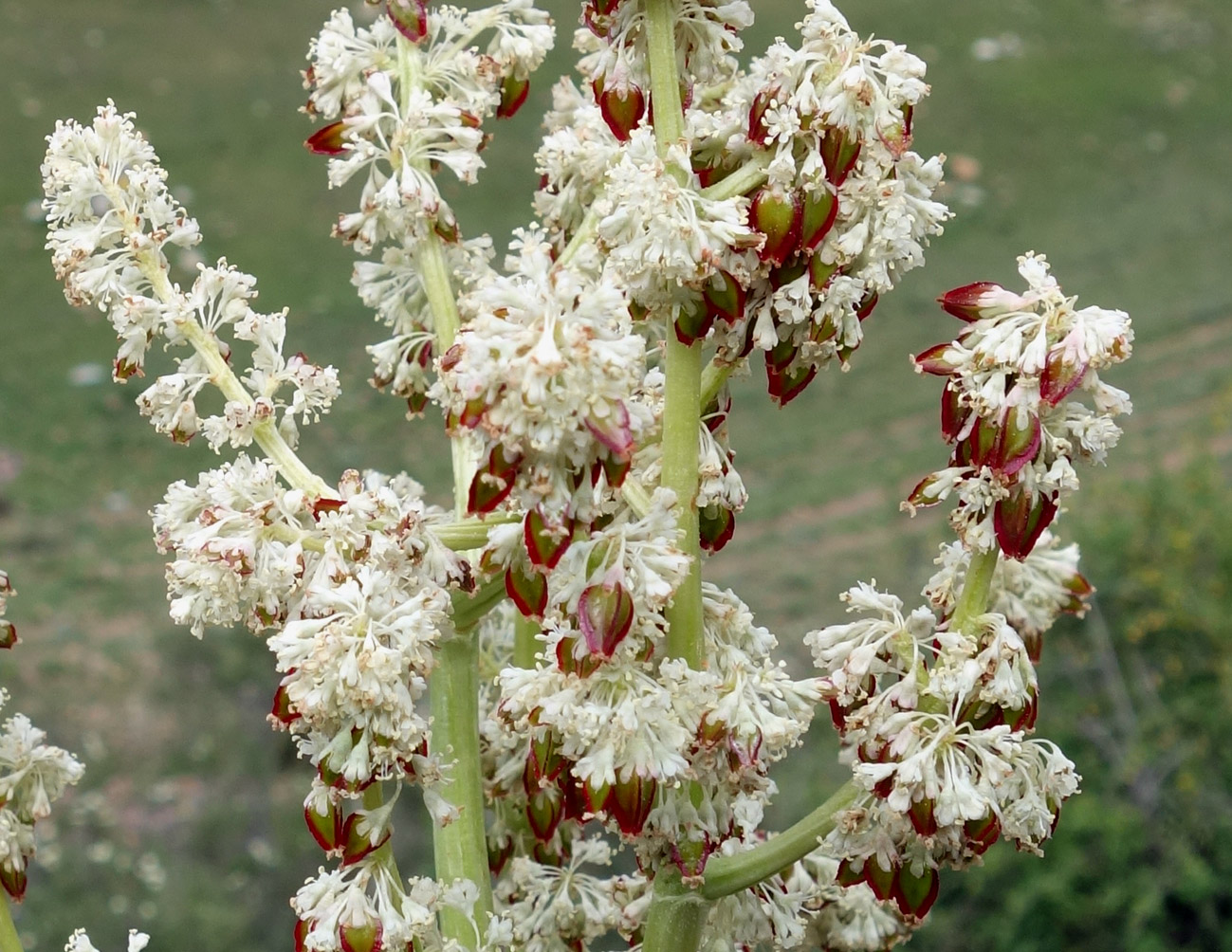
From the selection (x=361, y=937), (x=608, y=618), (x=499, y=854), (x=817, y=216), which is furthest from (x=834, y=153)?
(x=499, y=854)

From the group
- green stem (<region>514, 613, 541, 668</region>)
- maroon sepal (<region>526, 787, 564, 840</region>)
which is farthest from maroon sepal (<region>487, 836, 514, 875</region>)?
green stem (<region>514, 613, 541, 668</region>)

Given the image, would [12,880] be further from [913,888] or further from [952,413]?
[952,413]

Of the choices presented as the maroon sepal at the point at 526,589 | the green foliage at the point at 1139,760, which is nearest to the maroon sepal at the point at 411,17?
the maroon sepal at the point at 526,589

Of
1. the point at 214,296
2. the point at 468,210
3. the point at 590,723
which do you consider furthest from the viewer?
the point at 468,210

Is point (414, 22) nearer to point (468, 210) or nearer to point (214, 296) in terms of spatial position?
point (214, 296)

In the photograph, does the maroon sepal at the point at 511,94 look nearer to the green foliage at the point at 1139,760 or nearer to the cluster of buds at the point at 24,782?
the cluster of buds at the point at 24,782

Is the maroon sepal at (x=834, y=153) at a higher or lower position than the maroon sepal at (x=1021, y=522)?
higher

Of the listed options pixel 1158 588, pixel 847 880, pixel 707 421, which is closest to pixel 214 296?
pixel 707 421
